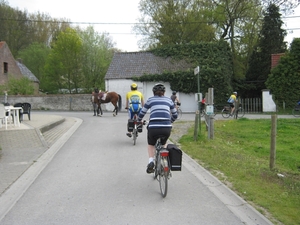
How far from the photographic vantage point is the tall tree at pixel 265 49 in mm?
41000

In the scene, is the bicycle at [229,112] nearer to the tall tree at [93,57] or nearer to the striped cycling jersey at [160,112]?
the striped cycling jersey at [160,112]

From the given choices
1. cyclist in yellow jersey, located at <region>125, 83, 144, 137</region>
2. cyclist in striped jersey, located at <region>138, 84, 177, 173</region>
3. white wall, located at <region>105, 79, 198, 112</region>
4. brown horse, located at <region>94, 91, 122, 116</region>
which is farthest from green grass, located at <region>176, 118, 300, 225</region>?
white wall, located at <region>105, 79, 198, 112</region>

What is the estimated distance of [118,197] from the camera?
6527mm

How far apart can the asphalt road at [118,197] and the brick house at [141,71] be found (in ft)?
90.0

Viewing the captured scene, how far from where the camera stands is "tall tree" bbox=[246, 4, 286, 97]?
41.0 metres

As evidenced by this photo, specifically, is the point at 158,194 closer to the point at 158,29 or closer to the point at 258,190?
the point at 258,190

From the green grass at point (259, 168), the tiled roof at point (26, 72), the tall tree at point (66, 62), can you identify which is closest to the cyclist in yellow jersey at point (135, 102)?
the green grass at point (259, 168)

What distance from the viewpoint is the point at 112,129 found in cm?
1719

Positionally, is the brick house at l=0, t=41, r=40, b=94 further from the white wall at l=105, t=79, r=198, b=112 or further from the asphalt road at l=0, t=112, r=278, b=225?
the asphalt road at l=0, t=112, r=278, b=225

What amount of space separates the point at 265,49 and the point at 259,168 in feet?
116

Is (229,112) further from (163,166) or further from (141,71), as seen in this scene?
(163,166)

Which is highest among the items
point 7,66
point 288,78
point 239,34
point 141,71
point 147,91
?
point 239,34

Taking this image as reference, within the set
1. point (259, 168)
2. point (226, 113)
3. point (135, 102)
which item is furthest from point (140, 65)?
point (259, 168)

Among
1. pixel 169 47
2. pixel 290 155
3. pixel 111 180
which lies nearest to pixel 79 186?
pixel 111 180
